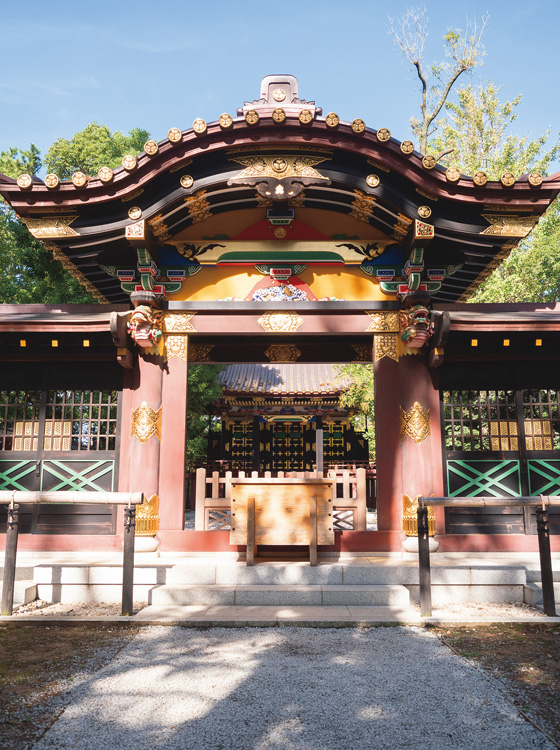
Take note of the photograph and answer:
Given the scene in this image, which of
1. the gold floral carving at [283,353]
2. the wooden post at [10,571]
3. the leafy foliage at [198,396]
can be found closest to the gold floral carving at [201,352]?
the gold floral carving at [283,353]

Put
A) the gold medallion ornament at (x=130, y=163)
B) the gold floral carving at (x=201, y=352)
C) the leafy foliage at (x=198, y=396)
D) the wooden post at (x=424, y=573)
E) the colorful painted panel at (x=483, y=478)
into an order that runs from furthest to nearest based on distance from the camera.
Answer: the leafy foliage at (x=198, y=396) → the gold floral carving at (x=201, y=352) → the colorful painted panel at (x=483, y=478) → the gold medallion ornament at (x=130, y=163) → the wooden post at (x=424, y=573)

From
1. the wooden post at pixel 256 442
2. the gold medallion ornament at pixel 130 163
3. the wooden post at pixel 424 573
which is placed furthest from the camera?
the wooden post at pixel 256 442

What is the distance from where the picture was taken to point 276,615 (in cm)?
557

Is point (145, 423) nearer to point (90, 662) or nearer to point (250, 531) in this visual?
point (250, 531)

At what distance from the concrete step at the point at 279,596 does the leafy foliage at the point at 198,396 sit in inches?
510

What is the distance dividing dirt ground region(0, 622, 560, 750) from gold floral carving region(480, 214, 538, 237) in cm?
508

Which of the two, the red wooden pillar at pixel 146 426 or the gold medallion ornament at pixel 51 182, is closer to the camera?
the gold medallion ornament at pixel 51 182

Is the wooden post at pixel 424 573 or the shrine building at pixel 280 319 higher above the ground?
the shrine building at pixel 280 319

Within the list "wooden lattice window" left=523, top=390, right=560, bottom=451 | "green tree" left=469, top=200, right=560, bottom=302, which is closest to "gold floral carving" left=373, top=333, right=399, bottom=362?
"wooden lattice window" left=523, top=390, right=560, bottom=451

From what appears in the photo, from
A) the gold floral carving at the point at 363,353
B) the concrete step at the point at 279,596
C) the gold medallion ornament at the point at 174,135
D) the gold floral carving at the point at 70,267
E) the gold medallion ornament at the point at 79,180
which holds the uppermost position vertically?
the gold medallion ornament at the point at 174,135

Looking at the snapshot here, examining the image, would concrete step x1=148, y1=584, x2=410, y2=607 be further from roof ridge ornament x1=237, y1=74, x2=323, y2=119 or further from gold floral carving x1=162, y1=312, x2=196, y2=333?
roof ridge ornament x1=237, y1=74, x2=323, y2=119

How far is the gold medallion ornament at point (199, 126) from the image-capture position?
701cm

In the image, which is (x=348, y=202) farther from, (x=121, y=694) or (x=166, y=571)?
(x=121, y=694)

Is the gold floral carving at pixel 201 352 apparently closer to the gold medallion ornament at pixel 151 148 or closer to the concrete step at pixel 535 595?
the gold medallion ornament at pixel 151 148
